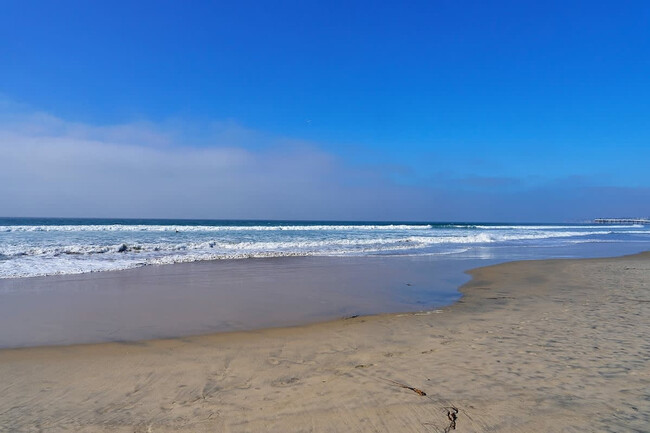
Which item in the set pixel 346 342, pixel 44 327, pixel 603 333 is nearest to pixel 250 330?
pixel 346 342

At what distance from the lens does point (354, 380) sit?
4.07 meters

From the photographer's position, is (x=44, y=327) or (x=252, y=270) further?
(x=252, y=270)

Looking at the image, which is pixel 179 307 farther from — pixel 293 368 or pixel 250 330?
pixel 293 368

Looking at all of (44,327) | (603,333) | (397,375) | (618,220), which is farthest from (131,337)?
(618,220)

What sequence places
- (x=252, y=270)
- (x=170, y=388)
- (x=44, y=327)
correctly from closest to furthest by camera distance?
1. (x=170, y=388)
2. (x=44, y=327)
3. (x=252, y=270)

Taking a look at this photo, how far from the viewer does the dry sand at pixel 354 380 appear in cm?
327

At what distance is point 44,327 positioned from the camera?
20.7ft

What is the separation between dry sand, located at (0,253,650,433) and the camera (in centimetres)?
327

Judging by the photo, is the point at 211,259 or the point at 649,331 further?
the point at 211,259

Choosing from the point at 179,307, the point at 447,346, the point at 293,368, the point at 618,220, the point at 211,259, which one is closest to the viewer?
the point at 293,368

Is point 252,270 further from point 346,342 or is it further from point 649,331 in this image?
point 649,331

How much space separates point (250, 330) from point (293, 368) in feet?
6.55

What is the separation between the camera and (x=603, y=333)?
18.9 ft

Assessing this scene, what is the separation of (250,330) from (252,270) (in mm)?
7289
